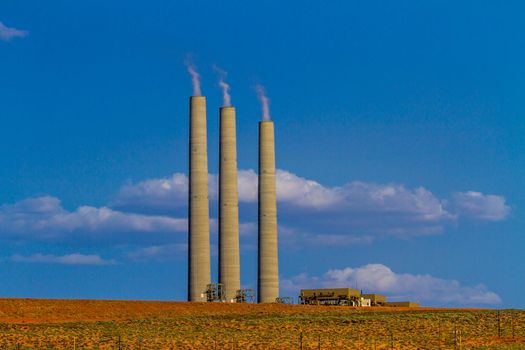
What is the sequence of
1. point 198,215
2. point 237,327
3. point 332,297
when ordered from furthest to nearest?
point 332,297
point 198,215
point 237,327

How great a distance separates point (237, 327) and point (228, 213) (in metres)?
30.9

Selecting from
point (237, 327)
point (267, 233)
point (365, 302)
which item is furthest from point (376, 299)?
point (237, 327)

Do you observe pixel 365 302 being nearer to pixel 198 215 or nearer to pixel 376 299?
pixel 376 299

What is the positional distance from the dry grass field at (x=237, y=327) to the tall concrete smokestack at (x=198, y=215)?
742 centimetres

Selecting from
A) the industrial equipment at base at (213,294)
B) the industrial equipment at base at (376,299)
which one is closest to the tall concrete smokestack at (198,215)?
the industrial equipment at base at (213,294)

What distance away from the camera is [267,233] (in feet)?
362

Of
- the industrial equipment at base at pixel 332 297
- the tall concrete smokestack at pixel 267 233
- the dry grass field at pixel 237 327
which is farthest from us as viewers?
the industrial equipment at base at pixel 332 297

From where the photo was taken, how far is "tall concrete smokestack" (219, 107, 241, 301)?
110m

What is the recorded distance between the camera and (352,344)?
66.9 m

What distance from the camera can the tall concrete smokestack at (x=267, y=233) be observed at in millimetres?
110188

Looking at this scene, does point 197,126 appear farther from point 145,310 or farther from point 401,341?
point 401,341

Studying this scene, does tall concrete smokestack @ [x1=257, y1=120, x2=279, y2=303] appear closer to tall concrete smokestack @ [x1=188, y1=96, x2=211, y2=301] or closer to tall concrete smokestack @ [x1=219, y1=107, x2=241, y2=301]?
tall concrete smokestack @ [x1=219, y1=107, x2=241, y2=301]

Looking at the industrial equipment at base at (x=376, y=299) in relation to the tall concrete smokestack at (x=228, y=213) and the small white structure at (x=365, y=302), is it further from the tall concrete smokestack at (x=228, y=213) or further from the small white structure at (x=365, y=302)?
the tall concrete smokestack at (x=228, y=213)

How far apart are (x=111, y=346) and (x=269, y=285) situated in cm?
4608
